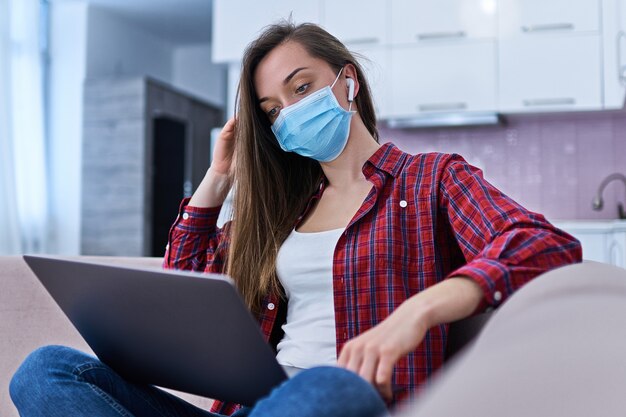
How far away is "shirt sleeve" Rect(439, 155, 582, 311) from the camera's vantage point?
0.84m

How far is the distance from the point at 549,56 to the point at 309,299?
9.35ft

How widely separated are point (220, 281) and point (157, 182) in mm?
4992

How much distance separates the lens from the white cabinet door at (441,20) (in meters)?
3.83

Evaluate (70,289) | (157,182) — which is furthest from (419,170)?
(157,182)

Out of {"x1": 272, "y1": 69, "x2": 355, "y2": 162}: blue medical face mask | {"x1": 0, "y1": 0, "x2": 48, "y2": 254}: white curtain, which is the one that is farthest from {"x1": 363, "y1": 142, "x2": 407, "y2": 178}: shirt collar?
{"x1": 0, "y1": 0, "x2": 48, "y2": 254}: white curtain

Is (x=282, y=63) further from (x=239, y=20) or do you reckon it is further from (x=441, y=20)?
(x=239, y=20)

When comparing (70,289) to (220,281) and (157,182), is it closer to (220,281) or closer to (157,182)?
(220,281)

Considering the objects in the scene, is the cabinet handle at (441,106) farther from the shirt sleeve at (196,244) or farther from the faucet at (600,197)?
the shirt sleeve at (196,244)

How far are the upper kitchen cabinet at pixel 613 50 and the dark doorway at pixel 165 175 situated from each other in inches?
127

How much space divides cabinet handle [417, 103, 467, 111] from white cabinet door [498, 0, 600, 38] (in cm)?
41

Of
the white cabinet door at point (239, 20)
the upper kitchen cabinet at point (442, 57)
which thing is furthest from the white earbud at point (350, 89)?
the white cabinet door at point (239, 20)

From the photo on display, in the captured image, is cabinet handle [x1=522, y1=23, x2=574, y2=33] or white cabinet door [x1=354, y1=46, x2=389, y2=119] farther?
white cabinet door [x1=354, y1=46, x2=389, y2=119]

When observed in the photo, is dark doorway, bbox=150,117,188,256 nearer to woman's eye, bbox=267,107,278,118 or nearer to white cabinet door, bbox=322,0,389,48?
white cabinet door, bbox=322,0,389,48

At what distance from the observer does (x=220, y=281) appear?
0.73 m
